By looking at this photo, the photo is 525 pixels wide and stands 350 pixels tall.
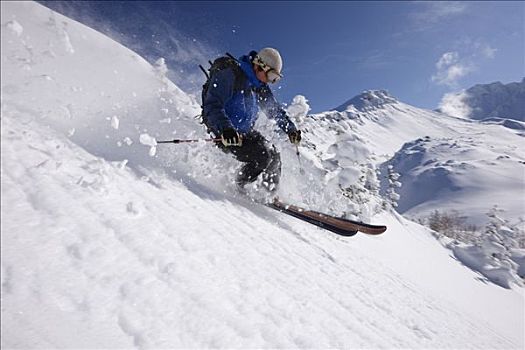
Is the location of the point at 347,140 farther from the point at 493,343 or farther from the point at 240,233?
the point at 240,233

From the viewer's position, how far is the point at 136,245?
2.36m

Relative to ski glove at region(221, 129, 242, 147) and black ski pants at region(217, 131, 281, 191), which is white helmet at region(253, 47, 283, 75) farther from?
ski glove at region(221, 129, 242, 147)

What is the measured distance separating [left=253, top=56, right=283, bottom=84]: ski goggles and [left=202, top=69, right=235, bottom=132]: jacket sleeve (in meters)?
0.54

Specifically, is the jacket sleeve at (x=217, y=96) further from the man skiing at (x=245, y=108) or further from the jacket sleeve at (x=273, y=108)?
the jacket sleeve at (x=273, y=108)

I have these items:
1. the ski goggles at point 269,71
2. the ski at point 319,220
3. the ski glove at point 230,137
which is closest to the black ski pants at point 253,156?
the ski at point 319,220

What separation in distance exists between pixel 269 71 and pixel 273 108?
3.77 feet

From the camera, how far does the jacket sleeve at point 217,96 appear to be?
4715mm

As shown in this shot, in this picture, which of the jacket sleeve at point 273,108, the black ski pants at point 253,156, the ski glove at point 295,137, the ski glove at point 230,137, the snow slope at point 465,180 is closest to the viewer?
the ski glove at point 230,137

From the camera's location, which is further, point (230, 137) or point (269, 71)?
point (269, 71)

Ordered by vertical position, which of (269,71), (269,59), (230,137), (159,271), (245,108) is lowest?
(159,271)

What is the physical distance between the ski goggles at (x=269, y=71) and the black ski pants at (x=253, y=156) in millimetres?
885

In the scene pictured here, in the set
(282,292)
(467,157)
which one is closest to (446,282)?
(282,292)

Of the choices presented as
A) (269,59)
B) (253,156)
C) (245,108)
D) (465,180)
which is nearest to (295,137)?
(253,156)

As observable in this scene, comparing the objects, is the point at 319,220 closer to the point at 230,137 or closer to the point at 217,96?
the point at 230,137
